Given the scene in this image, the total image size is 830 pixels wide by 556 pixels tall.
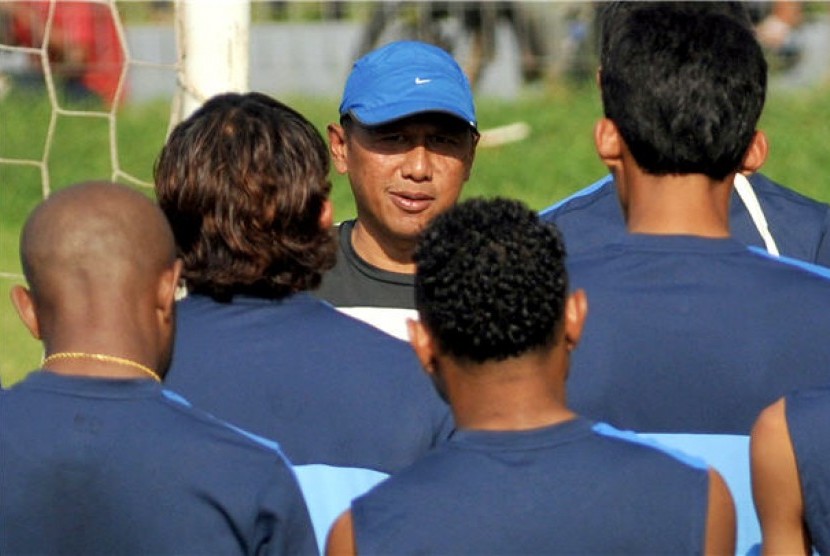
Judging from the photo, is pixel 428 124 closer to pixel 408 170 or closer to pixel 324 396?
pixel 408 170

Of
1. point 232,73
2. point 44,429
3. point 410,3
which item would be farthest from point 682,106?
point 410,3

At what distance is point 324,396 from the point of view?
2.97 metres

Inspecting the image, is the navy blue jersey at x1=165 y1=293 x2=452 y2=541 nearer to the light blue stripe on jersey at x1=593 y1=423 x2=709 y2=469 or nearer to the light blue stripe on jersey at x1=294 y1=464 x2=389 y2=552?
the light blue stripe on jersey at x1=294 y1=464 x2=389 y2=552

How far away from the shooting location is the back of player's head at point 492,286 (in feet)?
8.36

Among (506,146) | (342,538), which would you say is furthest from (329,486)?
(506,146)

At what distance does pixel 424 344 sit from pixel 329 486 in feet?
1.46

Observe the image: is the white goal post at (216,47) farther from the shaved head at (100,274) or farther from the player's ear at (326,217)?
the shaved head at (100,274)

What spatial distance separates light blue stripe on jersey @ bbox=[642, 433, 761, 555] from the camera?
2934 mm

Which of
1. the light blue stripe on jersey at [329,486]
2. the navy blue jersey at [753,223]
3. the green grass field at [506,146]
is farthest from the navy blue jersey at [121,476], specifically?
the green grass field at [506,146]

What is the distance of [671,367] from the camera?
2924 millimetres

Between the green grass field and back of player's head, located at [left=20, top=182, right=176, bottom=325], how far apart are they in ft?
25.5

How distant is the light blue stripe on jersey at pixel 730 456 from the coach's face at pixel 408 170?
54.1 inches

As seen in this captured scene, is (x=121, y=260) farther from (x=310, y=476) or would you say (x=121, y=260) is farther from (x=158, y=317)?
(x=310, y=476)

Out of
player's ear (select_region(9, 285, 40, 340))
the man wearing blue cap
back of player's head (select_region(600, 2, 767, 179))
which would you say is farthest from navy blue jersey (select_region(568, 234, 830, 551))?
the man wearing blue cap
